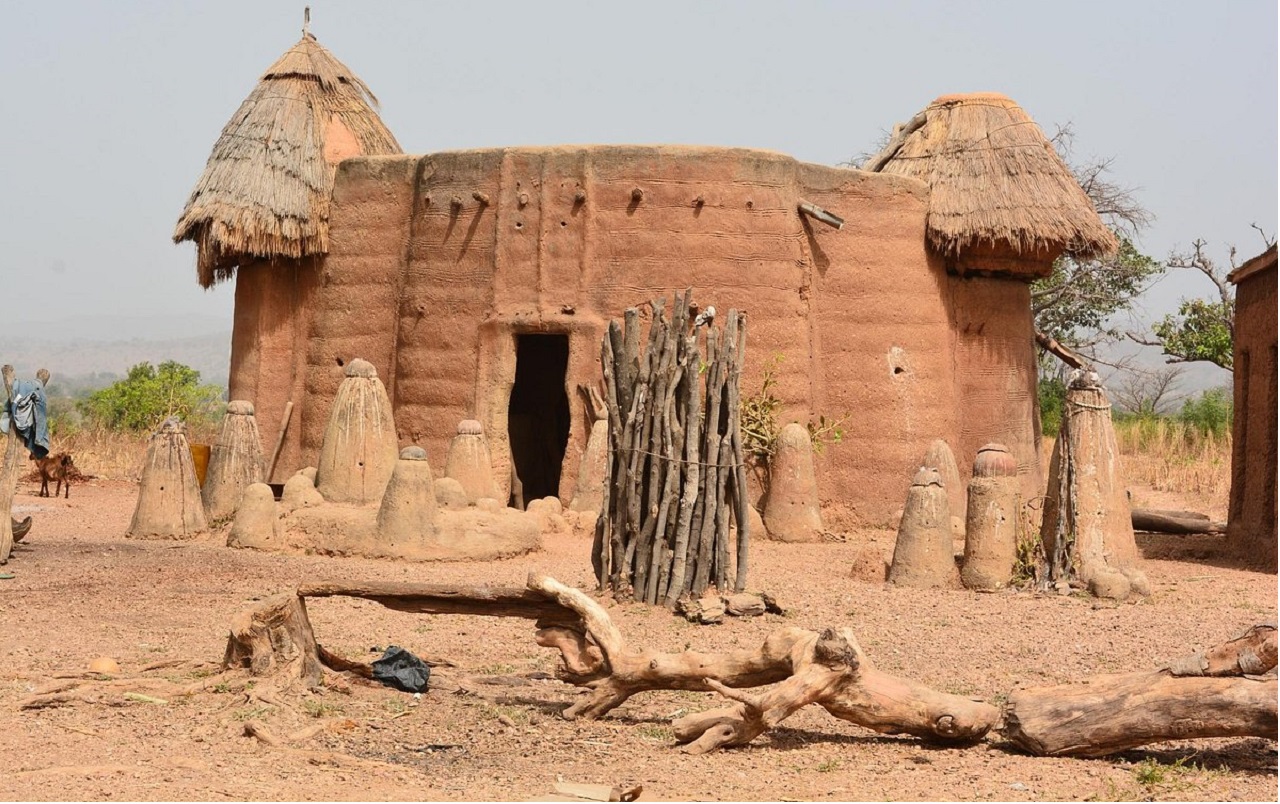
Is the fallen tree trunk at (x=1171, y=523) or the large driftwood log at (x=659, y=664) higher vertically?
the fallen tree trunk at (x=1171, y=523)

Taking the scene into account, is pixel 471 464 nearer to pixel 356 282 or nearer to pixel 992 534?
pixel 356 282

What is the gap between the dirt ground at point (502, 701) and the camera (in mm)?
5492

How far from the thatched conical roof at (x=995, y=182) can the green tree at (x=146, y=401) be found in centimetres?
1246

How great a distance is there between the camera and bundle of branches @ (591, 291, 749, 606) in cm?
963

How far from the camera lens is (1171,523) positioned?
14.5m

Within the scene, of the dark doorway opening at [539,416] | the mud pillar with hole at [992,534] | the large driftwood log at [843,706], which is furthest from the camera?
the dark doorway opening at [539,416]

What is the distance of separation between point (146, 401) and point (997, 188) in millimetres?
15161

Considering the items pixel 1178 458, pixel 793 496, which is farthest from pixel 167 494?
pixel 1178 458

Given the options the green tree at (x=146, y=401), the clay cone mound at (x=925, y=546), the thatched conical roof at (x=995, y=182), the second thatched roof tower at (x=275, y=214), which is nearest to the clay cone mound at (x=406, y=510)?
the clay cone mound at (x=925, y=546)

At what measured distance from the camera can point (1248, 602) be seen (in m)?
10.3

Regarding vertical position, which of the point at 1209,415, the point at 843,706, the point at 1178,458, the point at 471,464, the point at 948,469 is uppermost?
the point at 1209,415

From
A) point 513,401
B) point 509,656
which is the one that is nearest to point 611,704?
point 509,656

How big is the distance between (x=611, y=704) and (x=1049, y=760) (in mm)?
1810

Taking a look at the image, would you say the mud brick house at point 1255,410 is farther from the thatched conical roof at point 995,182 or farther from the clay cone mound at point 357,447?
the clay cone mound at point 357,447
